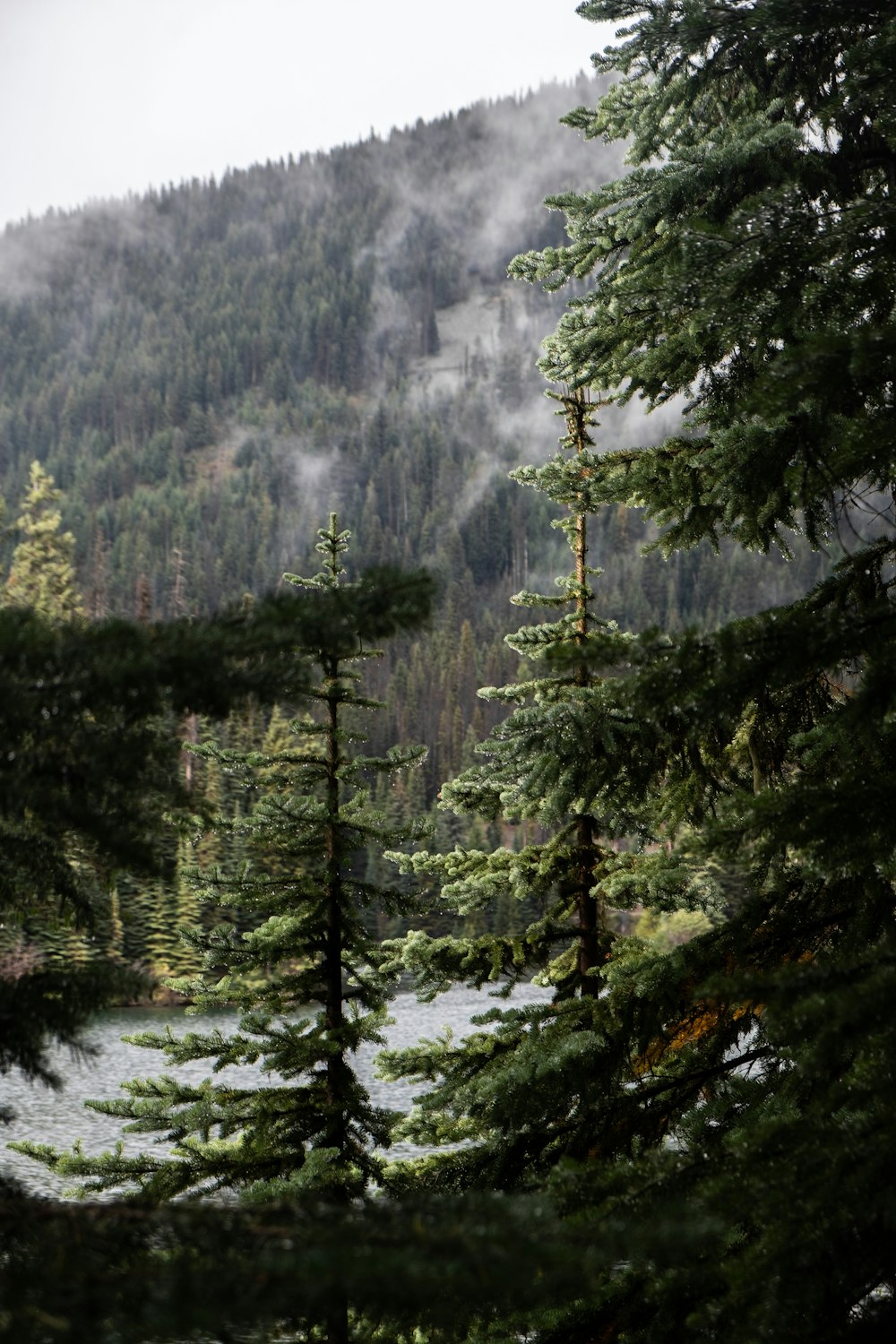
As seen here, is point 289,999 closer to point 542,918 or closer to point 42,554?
point 542,918

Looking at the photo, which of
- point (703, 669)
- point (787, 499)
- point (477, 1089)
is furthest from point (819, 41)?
point (477, 1089)

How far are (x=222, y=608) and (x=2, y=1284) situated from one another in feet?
4.47

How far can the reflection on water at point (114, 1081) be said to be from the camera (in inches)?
967

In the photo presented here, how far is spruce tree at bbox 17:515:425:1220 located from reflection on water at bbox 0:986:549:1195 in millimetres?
8750

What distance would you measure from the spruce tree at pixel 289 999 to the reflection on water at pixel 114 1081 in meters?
8.75

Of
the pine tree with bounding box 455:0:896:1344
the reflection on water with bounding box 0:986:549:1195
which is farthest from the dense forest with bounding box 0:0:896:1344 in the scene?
the reflection on water with bounding box 0:986:549:1195

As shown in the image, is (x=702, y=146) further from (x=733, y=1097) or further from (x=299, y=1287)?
(x=299, y=1287)

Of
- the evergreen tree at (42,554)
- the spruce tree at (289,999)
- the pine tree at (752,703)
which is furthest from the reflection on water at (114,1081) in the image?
the evergreen tree at (42,554)

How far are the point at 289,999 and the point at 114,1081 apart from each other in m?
27.7

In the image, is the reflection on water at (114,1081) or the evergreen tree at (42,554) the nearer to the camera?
the reflection on water at (114,1081)

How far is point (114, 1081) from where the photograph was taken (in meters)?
32.5

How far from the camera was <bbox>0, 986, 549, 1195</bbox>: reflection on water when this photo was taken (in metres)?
24.6

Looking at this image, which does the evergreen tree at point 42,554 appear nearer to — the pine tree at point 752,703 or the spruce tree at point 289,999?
the spruce tree at point 289,999

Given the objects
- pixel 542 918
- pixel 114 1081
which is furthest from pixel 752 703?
A: pixel 114 1081
